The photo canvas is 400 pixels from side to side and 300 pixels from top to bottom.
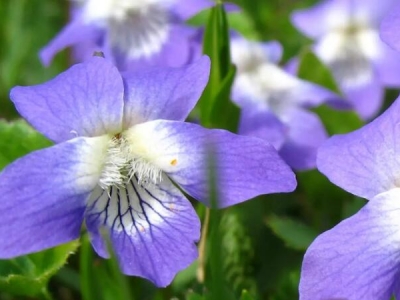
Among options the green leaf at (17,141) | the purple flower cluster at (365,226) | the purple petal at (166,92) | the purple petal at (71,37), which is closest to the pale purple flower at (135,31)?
the purple petal at (71,37)

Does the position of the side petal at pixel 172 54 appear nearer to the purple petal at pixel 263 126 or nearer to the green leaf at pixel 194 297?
the purple petal at pixel 263 126

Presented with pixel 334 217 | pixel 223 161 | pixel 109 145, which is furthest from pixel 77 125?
pixel 334 217

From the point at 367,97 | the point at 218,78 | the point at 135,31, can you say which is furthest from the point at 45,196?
the point at 367,97

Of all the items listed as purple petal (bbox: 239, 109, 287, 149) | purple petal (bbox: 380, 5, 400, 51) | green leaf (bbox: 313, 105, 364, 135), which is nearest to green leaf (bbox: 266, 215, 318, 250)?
purple petal (bbox: 239, 109, 287, 149)

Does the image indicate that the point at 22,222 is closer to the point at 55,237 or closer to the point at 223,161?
the point at 55,237

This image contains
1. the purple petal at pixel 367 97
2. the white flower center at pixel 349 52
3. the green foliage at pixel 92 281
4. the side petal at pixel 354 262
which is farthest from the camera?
the white flower center at pixel 349 52

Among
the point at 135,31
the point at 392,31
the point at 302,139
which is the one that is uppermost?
the point at 392,31

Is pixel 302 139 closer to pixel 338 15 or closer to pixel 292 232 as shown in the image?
pixel 292 232
